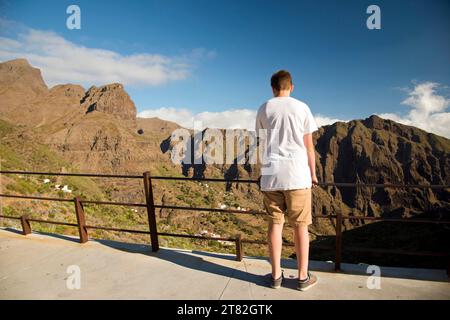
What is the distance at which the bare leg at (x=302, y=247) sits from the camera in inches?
116

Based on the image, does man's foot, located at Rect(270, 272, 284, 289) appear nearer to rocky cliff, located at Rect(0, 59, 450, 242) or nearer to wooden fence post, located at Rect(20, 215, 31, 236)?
wooden fence post, located at Rect(20, 215, 31, 236)

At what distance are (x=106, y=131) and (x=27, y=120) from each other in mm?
35646

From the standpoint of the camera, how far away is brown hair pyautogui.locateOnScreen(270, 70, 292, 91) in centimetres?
295

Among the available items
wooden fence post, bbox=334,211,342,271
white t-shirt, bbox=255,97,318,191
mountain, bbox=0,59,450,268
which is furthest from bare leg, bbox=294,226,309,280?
mountain, bbox=0,59,450,268

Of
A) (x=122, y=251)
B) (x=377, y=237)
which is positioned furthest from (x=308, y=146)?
(x=377, y=237)

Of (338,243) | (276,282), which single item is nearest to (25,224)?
(276,282)

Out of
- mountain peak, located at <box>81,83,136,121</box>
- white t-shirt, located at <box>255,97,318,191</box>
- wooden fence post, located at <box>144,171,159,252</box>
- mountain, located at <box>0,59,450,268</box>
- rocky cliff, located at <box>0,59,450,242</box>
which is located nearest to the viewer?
white t-shirt, located at <box>255,97,318,191</box>

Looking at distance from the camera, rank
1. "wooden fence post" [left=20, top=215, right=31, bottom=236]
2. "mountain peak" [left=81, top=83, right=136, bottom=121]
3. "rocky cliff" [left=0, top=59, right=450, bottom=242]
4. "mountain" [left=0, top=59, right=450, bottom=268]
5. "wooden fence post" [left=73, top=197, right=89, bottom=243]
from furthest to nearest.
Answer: "mountain peak" [left=81, top=83, right=136, bottom=121] → "rocky cliff" [left=0, top=59, right=450, bottom=242] → "mountain" [left=0, top=59, right=450, bottom=268] → "wooden fence post" [left=20, top=215, right=31, bottom=236] → "wooden fence post" [left=73, top=197, right=89, bottom=243]

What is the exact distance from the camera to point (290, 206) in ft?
9.60

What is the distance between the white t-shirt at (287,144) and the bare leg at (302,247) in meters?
0.46

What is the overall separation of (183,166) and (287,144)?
14708 centimetres

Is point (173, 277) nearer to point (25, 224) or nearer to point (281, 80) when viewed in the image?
point (281, 80)

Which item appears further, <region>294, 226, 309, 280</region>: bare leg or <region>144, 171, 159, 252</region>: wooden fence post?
<region>144, 171, 159, 252</region>: wooden fence post

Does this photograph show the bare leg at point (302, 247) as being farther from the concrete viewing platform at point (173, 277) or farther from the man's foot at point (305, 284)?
the concrete viewing platform at point (173, 277)
